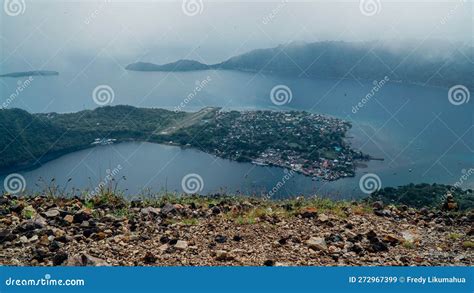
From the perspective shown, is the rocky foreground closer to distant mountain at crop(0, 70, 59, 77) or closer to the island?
the island

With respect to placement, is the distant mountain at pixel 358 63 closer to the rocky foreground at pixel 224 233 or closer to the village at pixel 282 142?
the village at pixel 282 142

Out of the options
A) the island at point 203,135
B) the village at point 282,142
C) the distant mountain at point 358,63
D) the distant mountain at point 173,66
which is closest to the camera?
the village at point 282,142

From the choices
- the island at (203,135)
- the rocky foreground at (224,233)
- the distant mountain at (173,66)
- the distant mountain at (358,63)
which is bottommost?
the rocky foreground at (224,233)

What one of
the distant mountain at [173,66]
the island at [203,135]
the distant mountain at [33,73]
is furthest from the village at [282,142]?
the distant mountain at [33,73]

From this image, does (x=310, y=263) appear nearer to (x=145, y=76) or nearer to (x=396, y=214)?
(x=396, y=214)

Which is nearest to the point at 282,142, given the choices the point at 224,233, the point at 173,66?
the point at 173,66
